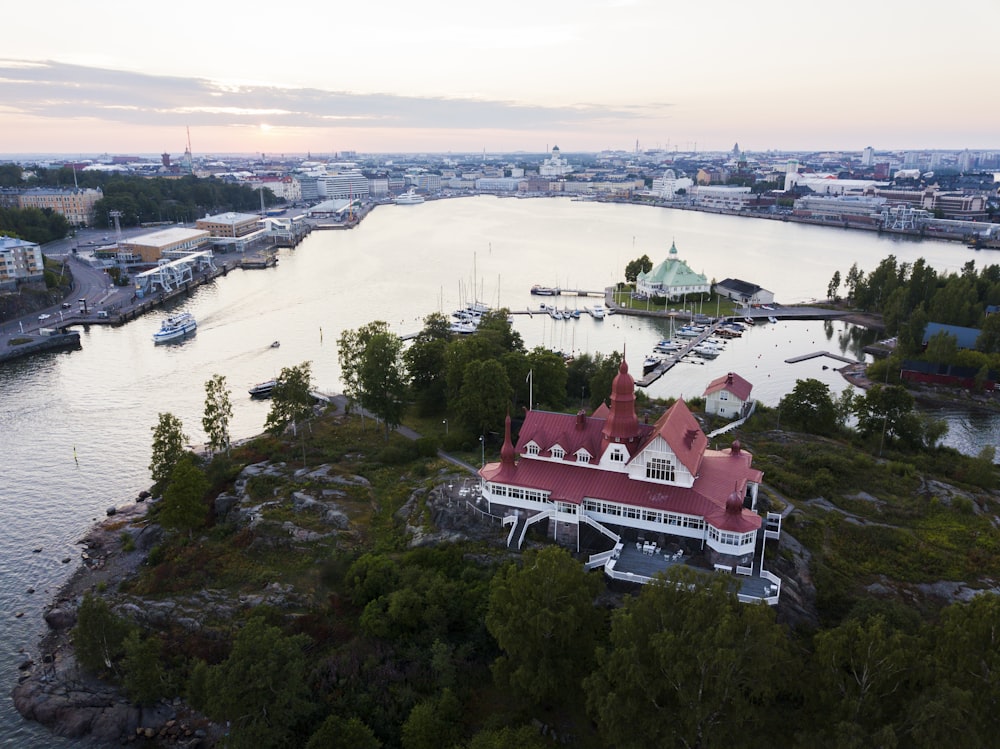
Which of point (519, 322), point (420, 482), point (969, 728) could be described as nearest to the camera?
point (969, 728)

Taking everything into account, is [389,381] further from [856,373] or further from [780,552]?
[856,373]

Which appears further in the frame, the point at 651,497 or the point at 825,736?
the point at 651,497

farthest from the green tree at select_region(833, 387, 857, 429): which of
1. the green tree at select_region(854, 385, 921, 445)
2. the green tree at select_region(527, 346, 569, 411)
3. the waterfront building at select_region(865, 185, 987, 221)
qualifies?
the waterfront building at select_region(865, 185, 987, 221)

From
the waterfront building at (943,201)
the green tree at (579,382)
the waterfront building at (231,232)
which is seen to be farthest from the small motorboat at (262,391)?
the waterfront building at (943,201)

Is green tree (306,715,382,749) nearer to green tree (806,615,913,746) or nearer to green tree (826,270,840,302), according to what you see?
green tree (806,615,913,746)

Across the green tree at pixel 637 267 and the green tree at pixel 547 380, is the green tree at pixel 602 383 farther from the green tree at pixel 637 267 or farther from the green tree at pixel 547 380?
the green tree at pixel 637 267

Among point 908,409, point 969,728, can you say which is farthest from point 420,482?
point 908,409

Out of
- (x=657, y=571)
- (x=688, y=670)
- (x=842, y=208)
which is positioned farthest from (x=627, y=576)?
(x=842, y=208)
